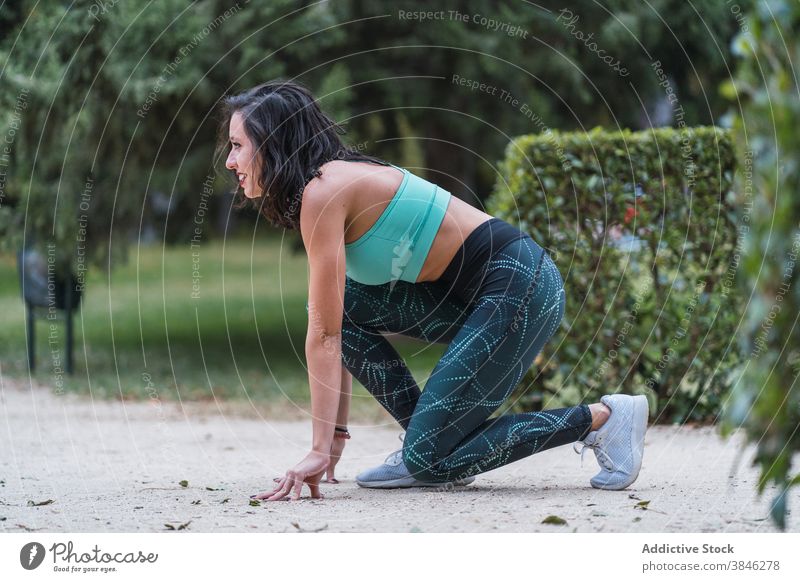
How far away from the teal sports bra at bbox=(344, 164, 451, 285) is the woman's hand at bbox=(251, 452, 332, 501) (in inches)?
31.2

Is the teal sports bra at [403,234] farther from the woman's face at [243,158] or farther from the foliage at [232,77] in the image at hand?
the foliage at [232,77]

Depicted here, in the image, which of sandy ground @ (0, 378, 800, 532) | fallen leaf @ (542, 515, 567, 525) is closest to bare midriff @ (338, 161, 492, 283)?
sandy ground @ (0, 378, 800, 532)

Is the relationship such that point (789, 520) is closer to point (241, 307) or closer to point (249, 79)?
point (249, 79)

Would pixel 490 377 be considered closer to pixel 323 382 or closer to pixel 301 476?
pixel 323 382

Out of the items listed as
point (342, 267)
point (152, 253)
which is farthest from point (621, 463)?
point (152, 253)

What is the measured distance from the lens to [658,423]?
6.63m

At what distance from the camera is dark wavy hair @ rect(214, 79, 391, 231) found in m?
3.90

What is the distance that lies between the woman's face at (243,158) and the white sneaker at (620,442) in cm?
170

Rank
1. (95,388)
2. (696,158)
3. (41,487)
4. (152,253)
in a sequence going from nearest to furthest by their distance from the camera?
(41,487) < (696,158) < (95,388) < (152,253)

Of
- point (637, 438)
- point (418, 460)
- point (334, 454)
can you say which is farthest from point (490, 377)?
point (334, 454)

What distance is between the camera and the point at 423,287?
424 centimetres

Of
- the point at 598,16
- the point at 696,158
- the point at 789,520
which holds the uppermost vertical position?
the point at 598,16

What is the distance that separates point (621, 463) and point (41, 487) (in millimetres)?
2624

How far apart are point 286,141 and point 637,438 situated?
1872mm
